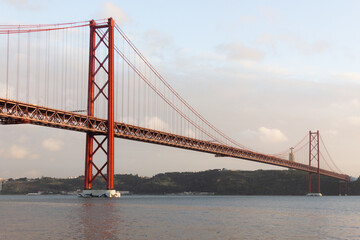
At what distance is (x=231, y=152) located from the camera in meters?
103

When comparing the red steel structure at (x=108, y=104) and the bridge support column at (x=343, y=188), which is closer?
the red steel structure at (x=108, y=104)

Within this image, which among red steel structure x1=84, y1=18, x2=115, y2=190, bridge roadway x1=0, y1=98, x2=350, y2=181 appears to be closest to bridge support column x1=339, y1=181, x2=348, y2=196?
bridge roadway x1=0, y1=98, x2=350, y2=181

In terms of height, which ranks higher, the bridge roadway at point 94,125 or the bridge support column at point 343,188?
the bridge roadway at point 94,125

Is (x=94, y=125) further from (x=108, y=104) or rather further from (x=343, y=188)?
(x=343, y=188)

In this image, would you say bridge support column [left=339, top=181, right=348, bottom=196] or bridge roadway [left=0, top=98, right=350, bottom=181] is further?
bridge support column [left=339, top=181, right=348, bottom=196]

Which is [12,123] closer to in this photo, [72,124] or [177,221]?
[72,124]

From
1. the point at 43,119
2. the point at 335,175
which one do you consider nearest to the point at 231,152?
the point at 43,119

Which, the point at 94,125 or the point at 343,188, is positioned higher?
the point at 94,125

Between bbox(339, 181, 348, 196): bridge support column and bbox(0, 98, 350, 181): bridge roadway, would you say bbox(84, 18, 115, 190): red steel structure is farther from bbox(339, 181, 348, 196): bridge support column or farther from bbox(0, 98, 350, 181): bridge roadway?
bbox(339, 181, 348, 196): bridge support column

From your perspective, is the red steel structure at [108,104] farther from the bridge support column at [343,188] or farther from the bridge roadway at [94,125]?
the bridge support column at [343,188]

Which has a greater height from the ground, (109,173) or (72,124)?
(72,124)

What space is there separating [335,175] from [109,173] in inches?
3977

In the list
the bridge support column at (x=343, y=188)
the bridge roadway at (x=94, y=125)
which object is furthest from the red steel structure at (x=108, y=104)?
the bridge support column at (x=343, y=188)

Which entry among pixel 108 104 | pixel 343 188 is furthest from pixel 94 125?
pixel 343 188
